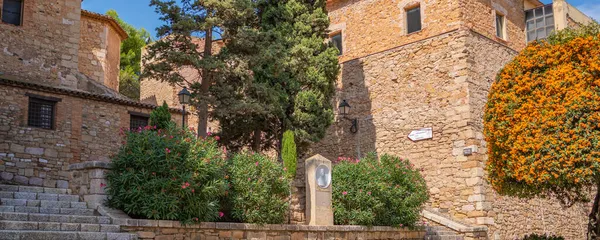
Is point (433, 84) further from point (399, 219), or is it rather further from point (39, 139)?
point (39, 139)

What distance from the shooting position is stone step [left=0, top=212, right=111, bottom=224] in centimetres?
929

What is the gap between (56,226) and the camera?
9336 mm

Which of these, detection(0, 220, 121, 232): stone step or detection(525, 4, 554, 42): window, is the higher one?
Answer: detection(525, 4, 554, 42): window

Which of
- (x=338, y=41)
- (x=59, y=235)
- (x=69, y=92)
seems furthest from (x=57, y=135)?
(x=338, y=41)

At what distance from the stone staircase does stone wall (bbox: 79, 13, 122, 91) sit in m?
12.1

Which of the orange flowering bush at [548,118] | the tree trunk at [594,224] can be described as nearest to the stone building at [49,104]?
the orange flowering bush at [548,118]

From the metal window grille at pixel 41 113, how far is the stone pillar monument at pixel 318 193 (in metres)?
8.15

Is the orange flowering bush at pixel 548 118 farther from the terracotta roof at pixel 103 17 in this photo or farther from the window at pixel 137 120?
the terracotta roof at pixel 103 17

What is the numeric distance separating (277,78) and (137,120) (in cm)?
494

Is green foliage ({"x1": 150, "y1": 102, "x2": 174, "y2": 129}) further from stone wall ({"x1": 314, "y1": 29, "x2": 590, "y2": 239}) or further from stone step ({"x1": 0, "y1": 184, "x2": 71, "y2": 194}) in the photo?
stone wall ({"x1": 314, "y1": 29, "x2": 590, "y2": 239})

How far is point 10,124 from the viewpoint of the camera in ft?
53.3

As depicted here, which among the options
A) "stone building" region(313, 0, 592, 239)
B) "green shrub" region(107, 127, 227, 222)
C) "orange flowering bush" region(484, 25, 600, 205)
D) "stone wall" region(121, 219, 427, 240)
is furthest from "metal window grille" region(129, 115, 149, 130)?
"orange flowering bush" region(484, 25, 600, 205)

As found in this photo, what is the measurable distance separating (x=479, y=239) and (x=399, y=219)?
3.71m

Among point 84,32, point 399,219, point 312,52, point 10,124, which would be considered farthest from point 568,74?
point 84,32
